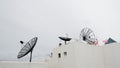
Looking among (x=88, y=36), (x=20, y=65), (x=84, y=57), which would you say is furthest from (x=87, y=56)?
(x=20, y=65)

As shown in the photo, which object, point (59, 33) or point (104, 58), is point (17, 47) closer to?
point (59, 33)

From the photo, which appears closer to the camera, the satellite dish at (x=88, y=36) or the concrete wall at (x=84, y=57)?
the concrete wall at (x=84, y=57)

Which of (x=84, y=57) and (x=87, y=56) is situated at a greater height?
(x=87, y=56)

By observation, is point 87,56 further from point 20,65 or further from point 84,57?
point 20,65

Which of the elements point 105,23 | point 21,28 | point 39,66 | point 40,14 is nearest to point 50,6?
point 40,14

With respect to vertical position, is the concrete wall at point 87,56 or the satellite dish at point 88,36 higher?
the satellite dish at point 88,36

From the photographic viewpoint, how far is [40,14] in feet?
61.9

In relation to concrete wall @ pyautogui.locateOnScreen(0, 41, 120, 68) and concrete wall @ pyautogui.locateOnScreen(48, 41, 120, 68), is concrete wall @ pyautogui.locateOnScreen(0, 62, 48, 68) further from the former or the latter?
concrete wall @ pyautogui.locateOnScreen(48, 41, 120, 68)

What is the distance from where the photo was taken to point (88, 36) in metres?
21.1

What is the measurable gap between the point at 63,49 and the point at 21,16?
6744 mm

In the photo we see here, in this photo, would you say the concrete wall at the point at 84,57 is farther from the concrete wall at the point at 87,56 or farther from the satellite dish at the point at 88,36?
the satellite dish at the point at 88,36

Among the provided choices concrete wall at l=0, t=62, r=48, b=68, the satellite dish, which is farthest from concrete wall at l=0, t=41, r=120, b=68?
the satellite dish

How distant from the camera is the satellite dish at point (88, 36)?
20.9 meters

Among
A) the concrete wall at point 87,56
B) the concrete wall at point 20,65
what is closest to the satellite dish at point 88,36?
the concrete wall at point 87,56
